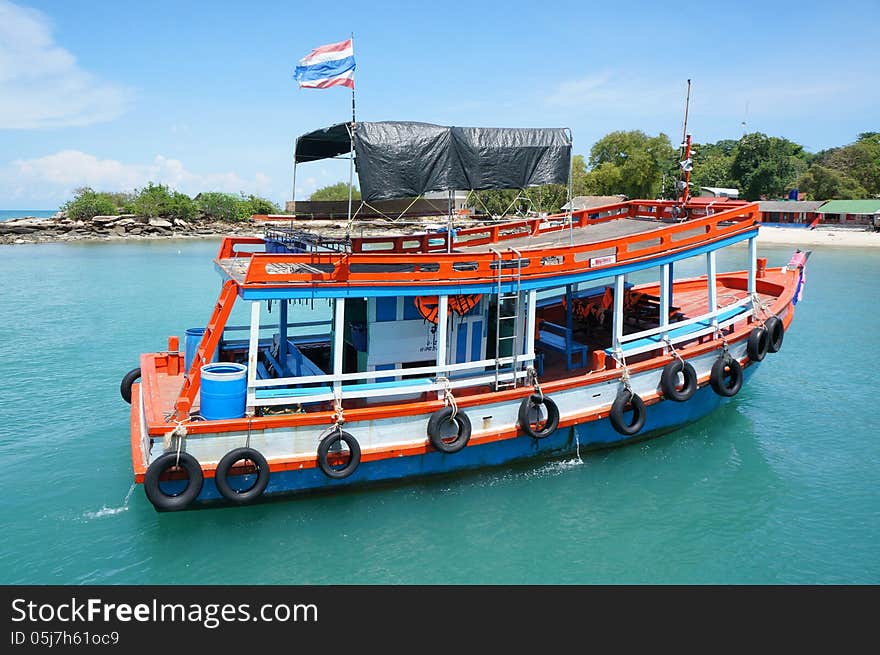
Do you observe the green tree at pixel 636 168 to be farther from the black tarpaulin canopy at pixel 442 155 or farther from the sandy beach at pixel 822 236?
the black tarpaulin canopy at pixel 442 155

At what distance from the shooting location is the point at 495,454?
8.98m

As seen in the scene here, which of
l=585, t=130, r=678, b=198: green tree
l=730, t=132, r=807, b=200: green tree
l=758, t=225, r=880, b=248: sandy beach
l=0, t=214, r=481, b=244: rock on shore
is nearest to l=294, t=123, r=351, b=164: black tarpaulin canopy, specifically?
l=0, t=214, r=481, b=244: rock on shore

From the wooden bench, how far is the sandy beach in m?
46.6

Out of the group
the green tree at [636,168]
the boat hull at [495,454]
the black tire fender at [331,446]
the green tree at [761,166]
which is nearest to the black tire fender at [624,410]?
the boat hull at [495,454]

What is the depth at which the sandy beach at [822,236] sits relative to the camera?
163ft

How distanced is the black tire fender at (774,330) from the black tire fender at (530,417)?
4432 millimetres

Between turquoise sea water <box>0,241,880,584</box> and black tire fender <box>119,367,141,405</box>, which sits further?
black tire fender <box>119,367,141,405</box>

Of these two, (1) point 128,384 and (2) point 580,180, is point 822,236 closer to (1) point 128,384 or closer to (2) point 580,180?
(2) point 580,180

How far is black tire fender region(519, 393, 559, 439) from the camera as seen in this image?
343 inches

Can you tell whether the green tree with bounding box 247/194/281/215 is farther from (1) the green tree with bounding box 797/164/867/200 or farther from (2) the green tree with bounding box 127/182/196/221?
(1) the green tree with bounding box 797/164/867/200

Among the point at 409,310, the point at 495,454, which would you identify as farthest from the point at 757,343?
the point at 409,310
